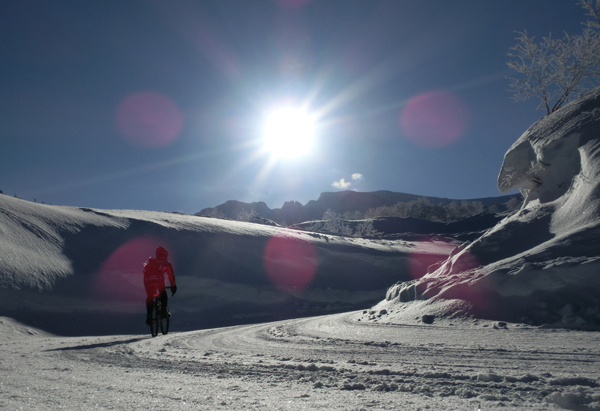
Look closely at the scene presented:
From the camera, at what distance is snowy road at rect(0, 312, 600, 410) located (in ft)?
9.05

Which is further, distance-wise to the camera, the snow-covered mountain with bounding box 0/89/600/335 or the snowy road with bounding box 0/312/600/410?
the snow-covered mountain with bounding box 0/89/600/335

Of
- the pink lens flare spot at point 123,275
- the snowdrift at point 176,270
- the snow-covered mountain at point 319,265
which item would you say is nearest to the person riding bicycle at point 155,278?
the snow-covered mountain at point 319,265

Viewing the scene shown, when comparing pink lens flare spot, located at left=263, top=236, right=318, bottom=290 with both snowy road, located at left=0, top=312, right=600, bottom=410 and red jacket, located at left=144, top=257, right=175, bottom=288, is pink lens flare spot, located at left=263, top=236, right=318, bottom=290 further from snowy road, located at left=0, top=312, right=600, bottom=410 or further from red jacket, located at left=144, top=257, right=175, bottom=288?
snowy road, located at left=0, top=312, right=600, bottom=410

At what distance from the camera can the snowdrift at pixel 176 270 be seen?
13.8m

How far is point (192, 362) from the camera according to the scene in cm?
459

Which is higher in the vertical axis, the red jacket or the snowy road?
the red jacket

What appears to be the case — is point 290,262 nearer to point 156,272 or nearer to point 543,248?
point 156,272

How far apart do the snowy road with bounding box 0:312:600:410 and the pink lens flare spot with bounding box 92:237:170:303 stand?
34.1ft

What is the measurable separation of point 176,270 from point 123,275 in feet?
9.28

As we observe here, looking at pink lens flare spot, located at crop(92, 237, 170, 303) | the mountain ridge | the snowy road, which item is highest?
the mountain ridge

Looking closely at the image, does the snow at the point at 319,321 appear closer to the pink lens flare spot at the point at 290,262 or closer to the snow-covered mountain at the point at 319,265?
the snow-covered mountain at the point at 319,265

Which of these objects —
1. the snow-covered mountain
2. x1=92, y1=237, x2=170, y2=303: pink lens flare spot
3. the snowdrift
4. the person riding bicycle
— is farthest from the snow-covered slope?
x1=92, y1=237, x2=170, y2=303: pink lens flare spot

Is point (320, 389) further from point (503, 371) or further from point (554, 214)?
point (554, 214)

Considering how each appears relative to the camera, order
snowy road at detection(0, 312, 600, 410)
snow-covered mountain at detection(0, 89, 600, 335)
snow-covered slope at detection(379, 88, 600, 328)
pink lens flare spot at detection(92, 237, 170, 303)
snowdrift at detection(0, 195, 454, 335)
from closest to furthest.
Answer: snowy road at detection(0, 312, 600, 410), snow-covered slope at detection(379, 88, 600, 328), snow-covered mountain at detection(0, 89, 600, 335), snowdrift at detection(0, 195, 454, 335), pink lens flare spot at detection(92, 237, 170, 303)
